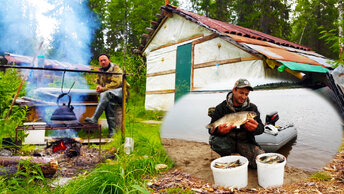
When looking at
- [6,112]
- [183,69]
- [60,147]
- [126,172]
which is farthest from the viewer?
[183,69]

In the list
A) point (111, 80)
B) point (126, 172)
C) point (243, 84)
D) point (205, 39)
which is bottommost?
point (126, 172)

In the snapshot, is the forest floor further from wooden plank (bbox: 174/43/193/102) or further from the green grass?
wooden plank (bbox: 174/43/193/102)

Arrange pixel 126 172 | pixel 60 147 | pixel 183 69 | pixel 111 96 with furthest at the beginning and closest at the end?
1. pixel 183 69
2. pixel 111 96
3. pixel 60 147
4. pixel 126 172

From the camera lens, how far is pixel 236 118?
2594 millimetres

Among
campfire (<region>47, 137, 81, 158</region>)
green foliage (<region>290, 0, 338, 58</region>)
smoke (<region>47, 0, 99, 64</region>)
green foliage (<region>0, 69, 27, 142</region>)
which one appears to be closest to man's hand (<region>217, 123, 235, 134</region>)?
campfire (<region>47, 137, 81, 158</region>)

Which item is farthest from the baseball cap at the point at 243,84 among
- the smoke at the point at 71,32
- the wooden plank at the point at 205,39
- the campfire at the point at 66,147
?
the smoke at the point at 71,32

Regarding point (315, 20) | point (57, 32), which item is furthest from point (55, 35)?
point (315, 20)

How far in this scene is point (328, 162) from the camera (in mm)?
2738

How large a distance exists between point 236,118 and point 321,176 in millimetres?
1390

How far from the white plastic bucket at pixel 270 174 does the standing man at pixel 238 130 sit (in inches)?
14.6

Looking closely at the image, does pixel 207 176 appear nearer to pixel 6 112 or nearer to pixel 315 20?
pixel 6 112

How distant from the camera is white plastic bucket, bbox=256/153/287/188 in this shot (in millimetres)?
2480

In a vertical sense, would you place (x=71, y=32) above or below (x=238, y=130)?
above

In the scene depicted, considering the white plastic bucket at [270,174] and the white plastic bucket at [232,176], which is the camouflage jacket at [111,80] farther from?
the white plastic bucket at [270,174]
